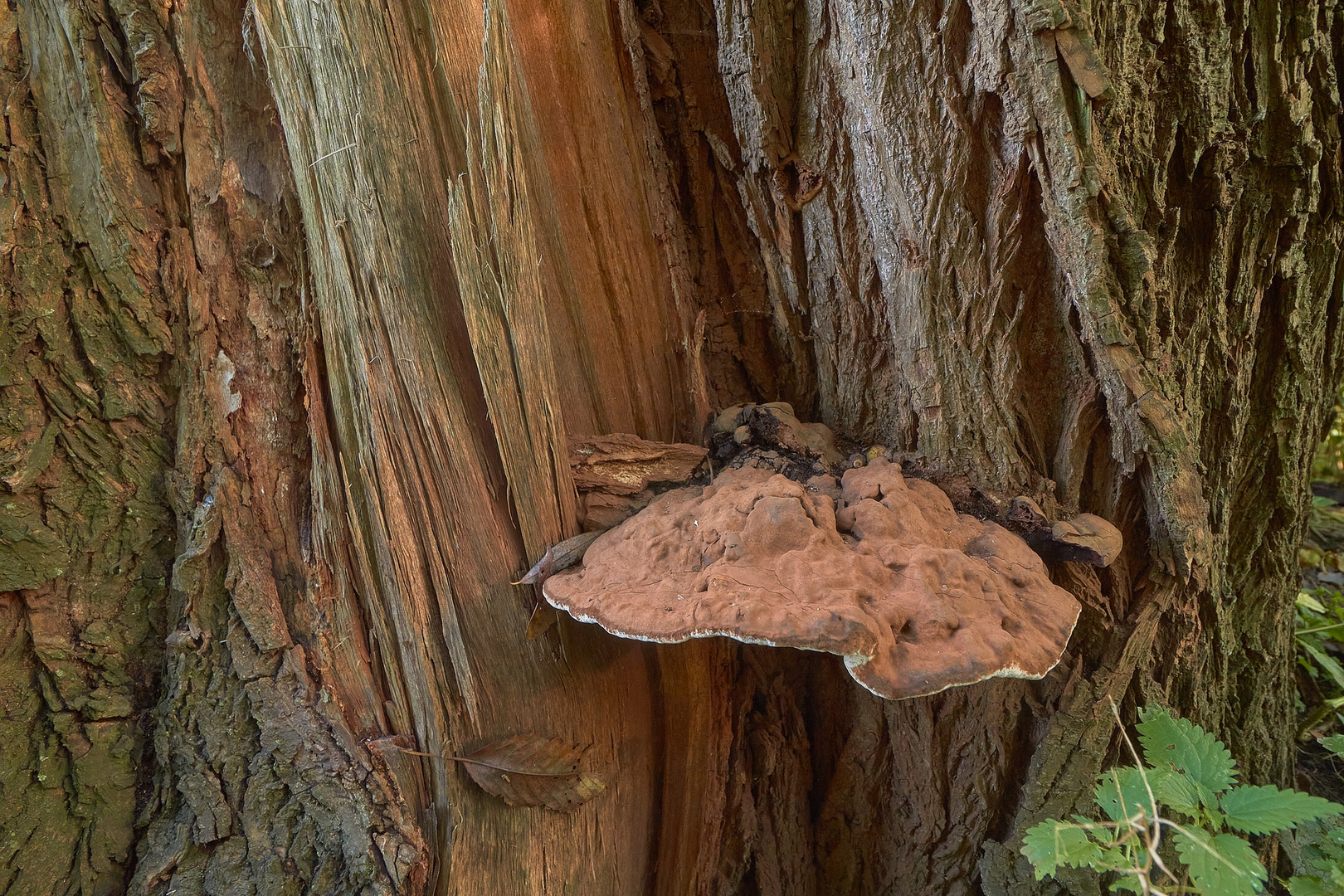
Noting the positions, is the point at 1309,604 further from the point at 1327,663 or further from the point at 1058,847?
the point at 1058,847

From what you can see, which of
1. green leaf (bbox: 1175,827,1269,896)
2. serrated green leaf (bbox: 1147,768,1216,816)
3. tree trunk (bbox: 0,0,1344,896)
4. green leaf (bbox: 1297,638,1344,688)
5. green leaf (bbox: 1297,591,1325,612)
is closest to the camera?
green leaf (bbox: 1175,827,1269,896)

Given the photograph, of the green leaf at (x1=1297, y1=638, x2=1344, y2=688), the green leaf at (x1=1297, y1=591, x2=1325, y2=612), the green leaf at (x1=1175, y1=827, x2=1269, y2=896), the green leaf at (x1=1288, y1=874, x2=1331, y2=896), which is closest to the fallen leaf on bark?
the green leaf at (x1=1175, y1=827, x2=1269, y2=896)

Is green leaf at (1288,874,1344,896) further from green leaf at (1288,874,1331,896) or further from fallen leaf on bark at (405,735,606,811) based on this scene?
fallen leaf on bark at (405,735,606,811)

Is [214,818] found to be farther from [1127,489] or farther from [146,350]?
[1127,489]

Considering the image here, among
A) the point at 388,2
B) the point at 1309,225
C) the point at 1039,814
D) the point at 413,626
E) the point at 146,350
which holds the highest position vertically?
the point at 388,2

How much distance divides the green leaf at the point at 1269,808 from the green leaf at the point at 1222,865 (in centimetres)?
6

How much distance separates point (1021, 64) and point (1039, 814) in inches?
82.2

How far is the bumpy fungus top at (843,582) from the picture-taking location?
132cm

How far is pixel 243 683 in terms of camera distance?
187 cm

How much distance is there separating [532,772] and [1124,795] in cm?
154

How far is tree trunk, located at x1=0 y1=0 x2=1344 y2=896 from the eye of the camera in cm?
175

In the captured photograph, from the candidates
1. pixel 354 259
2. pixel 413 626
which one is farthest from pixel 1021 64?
pixel 413 626

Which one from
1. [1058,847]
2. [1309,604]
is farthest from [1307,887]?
[1309,604]

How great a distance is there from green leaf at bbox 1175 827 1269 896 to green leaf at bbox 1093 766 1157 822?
0.14 meters
